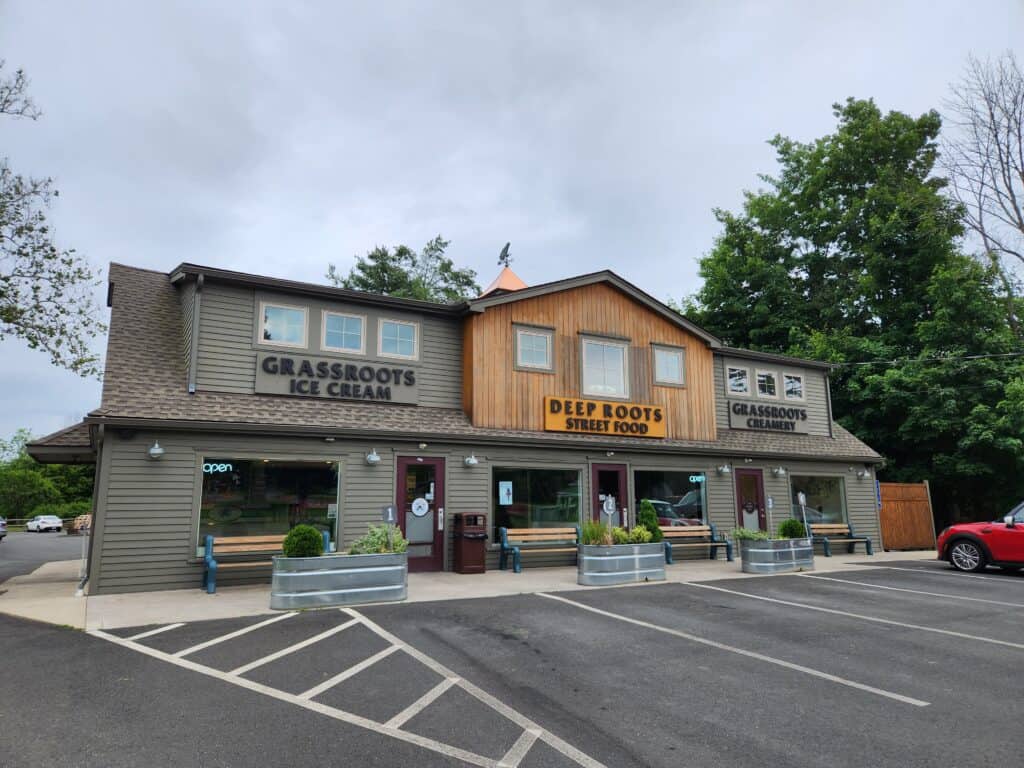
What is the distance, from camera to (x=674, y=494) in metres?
15.9

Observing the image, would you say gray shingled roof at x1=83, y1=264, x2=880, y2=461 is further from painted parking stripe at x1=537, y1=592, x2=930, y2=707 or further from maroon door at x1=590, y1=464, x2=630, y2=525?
painted parking stripe at x1=537, y1=592, x2=930, y2=707

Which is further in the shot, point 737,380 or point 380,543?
point 737,380

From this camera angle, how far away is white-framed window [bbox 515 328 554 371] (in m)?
14.4

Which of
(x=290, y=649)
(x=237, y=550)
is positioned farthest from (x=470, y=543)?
(x=290, y=649)

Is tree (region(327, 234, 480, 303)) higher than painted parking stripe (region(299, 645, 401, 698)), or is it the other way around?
tree (region(327, 234, 480, 303))

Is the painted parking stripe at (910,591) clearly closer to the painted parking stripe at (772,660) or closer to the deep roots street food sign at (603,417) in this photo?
the deep roots street food sign at (603,417)

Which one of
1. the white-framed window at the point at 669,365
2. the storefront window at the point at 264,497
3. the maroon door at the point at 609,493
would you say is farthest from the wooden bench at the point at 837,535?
the storefront window at the point at 264,497

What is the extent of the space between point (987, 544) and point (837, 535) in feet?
15.4

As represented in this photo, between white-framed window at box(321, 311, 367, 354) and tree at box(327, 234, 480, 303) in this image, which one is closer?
white-framed window at box(321, 311, 367, 354)

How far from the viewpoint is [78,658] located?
6129 millimetres

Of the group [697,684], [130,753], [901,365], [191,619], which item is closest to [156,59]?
[191,619]

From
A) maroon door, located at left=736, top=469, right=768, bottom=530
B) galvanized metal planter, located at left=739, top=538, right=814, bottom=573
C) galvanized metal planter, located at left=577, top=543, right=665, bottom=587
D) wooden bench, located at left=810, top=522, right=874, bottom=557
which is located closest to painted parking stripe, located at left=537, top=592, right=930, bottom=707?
galvanized metal planter, located at left=577, top=543, right=665, bottom=587

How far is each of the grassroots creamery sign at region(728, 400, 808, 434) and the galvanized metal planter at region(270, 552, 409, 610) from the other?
11.7 m

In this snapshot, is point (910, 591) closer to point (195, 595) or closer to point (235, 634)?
point (235, 634)
